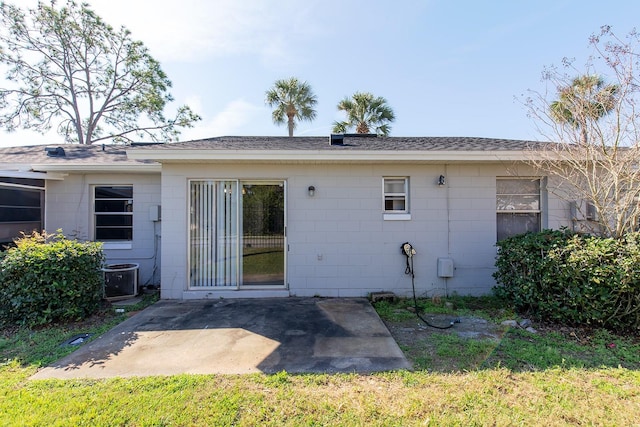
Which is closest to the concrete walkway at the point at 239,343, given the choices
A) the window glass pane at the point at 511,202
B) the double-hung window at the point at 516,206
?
the double-hung window at the point at 516,206

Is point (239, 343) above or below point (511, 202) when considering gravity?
below

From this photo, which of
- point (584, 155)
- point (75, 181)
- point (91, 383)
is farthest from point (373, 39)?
point (91, 383)

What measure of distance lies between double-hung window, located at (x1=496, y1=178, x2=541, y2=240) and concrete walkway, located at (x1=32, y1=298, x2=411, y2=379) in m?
3.61

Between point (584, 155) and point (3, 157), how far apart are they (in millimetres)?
13255

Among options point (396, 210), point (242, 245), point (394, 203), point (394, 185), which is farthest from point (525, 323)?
point (242, 245)

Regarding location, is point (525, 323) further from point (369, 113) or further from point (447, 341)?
point (369, 113)

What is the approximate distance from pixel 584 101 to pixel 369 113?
10.6 meters

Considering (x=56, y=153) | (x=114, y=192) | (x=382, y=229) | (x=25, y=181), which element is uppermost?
(x=56, y=153)

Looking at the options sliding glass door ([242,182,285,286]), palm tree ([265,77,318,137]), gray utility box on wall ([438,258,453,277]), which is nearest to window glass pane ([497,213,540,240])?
gray utility box on wall ([438,258,453,277])

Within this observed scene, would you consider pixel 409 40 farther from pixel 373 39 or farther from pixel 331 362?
pixel 331 362

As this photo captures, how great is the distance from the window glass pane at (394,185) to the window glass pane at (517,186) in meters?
2.06

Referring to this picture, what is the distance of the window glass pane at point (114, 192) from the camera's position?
693 cm

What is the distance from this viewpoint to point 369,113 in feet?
47.5

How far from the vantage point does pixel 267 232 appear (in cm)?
602
